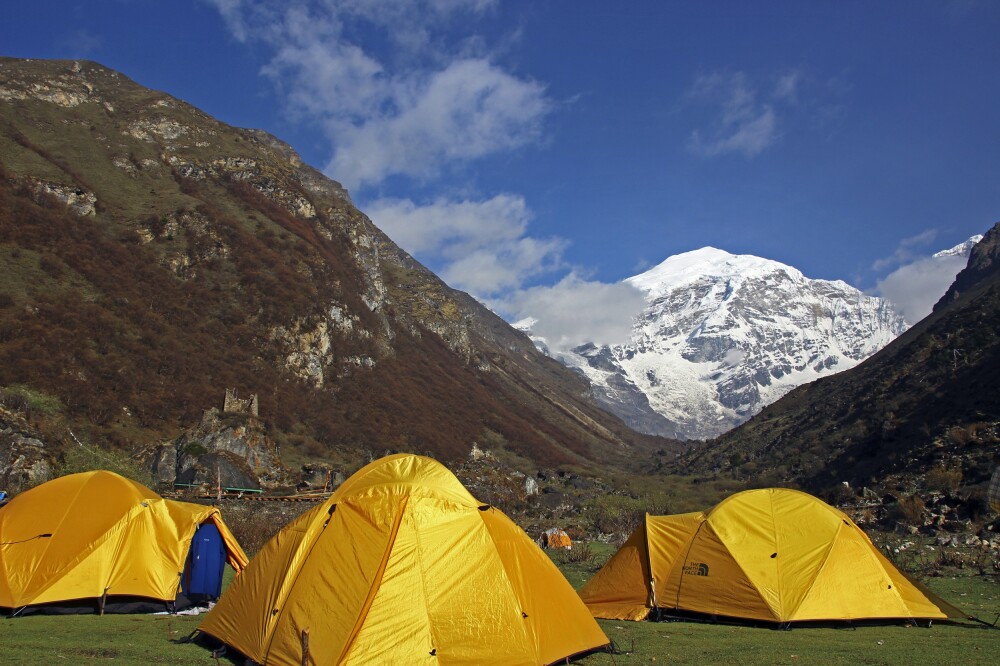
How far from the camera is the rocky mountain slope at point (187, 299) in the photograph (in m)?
44.7

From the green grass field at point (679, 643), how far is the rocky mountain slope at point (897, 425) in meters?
12.7

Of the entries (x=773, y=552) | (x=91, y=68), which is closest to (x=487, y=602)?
(x=773, y=552)

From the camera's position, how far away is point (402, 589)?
8055 mm

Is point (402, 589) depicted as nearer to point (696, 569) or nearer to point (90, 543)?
point (696, 569)

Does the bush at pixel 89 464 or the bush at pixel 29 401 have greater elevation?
the bush at pixel 29 401

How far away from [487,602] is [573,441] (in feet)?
335

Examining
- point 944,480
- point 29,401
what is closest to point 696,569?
point 944,480

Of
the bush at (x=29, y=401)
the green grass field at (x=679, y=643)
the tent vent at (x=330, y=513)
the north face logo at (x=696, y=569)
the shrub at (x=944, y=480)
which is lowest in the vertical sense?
the green grass field at (x=679, y=643)

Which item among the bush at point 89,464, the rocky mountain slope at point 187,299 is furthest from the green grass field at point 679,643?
the rocky mountain slope at point 187,299

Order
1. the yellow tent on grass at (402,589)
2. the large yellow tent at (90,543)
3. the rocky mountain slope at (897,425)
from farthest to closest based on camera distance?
the rocky mountain slope at (897,425) → the large yellow tent at (90,543) → the yellow tent on grass at (402,589)

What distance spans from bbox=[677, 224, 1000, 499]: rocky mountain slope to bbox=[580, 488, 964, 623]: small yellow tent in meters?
11.6

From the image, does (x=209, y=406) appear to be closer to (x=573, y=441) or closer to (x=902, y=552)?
(x=902, y=552)

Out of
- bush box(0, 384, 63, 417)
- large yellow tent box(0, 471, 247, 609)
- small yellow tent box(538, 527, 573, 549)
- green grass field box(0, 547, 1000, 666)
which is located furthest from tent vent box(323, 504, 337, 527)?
bush box(0, 384, 63, 417)

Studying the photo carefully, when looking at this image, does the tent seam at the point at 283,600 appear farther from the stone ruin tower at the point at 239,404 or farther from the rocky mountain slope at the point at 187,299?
the stone ruin tower at the point at 239,404
